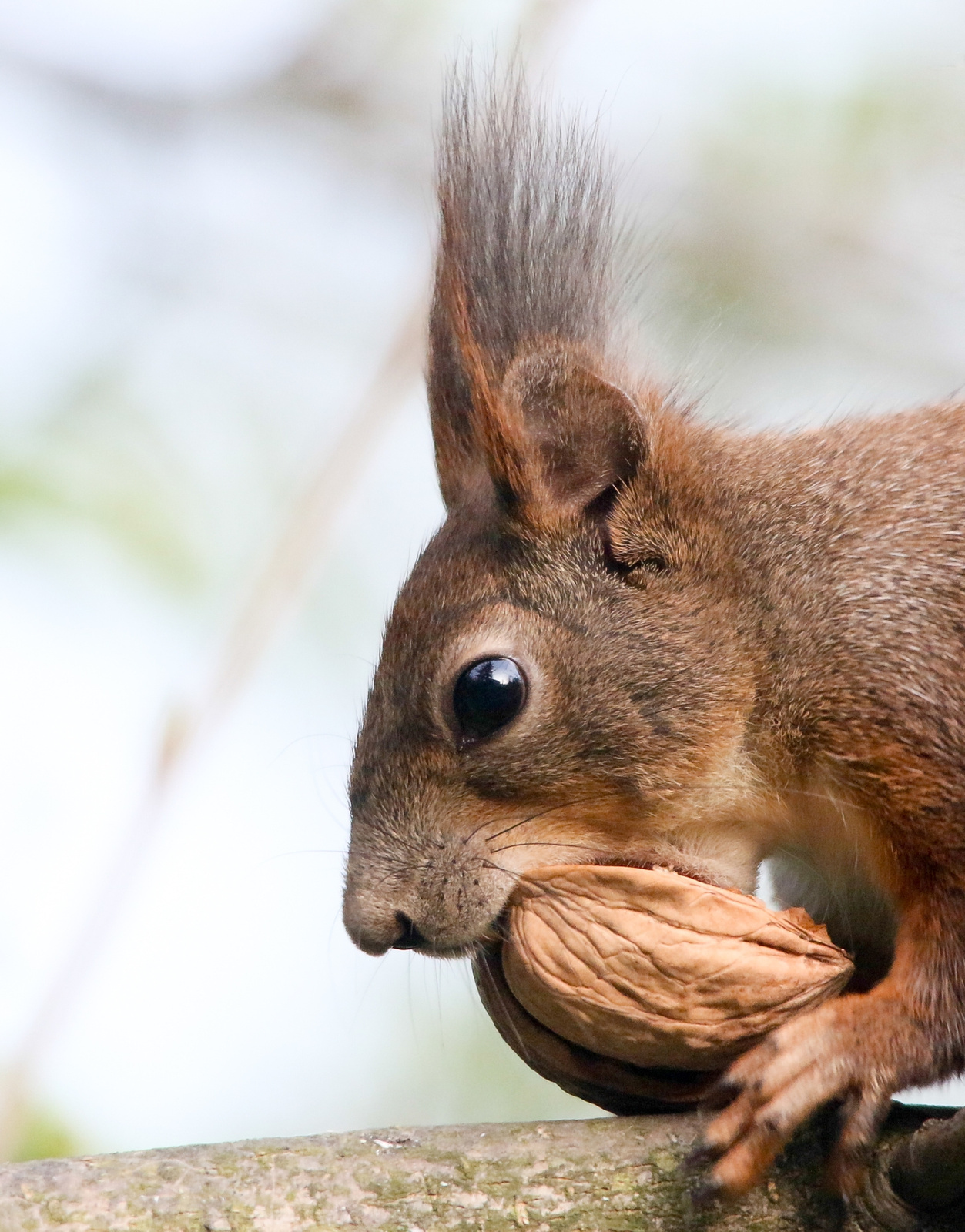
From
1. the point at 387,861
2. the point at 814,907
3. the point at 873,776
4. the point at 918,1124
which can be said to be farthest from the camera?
the point at 814,907

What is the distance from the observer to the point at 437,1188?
151 centimetres

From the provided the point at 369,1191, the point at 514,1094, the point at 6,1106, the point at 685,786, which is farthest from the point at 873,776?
the point at 514,1094

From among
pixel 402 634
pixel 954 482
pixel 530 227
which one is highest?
pixel 530 227

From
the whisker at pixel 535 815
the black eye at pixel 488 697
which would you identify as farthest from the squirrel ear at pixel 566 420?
the whisker at pixel 535 815

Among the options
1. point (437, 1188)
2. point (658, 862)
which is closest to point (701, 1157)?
point (437, 1188)

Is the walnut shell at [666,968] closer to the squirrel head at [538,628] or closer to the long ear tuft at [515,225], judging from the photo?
the squirrel head at [538,628]

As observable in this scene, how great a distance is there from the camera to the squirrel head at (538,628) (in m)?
1.94

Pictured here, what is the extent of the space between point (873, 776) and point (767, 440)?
62cm

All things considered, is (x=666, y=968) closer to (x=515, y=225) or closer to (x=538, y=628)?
(x=538, y=628)

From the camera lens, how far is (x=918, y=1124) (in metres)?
1.60

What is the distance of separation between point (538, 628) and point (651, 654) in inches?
6.2

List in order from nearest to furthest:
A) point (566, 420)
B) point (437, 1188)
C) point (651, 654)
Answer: point (437, 1188), point (651, 654), point (566, 420)

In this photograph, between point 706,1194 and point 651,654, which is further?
point 651,654

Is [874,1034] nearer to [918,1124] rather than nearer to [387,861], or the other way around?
[918,1124]
